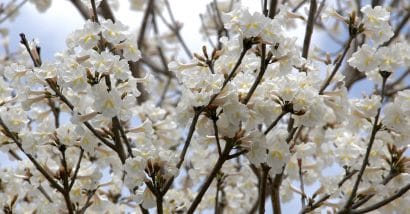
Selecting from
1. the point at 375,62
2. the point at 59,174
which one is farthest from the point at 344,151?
the point at 59,174

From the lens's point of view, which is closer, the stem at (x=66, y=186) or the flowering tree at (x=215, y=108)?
the flowering tree at (x=215, y=108)

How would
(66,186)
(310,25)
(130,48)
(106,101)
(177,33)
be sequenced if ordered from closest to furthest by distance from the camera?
(106,101)
(130,48)
(66,186)
(310,25)
(177,33)

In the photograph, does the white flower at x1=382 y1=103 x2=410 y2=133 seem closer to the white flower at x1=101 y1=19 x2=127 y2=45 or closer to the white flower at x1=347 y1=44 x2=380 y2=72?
the white flower at x1=347 y1=44 x2=380 y2=72

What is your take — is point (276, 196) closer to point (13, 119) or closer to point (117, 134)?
point (117, 134)

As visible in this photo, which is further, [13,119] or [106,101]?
[13,119]

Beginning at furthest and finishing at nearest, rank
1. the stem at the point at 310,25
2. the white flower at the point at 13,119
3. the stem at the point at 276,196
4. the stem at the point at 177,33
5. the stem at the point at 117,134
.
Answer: the stem at the point at 177,33
the stem at the point at 276,196
the stem at the point at 310,25
the white flower at the point at 13,119
the stem at the point at 117,134

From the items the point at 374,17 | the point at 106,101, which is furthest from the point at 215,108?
the point at 374,17

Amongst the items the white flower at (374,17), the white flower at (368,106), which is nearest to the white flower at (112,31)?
the white flower at (374,17)

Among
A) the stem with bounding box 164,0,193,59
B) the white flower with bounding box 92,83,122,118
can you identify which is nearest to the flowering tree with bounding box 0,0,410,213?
the white flower with bounding box 92,83,122,118

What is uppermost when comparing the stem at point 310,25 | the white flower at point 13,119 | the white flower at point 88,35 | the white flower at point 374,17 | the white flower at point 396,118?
the stem at point 310,25

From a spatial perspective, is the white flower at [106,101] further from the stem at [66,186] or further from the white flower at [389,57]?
the white flower at [389,57]

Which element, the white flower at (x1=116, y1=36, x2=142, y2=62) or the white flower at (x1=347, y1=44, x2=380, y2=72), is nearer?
the white flower at (x1=116, y1=36, x2=142, y2=62)
